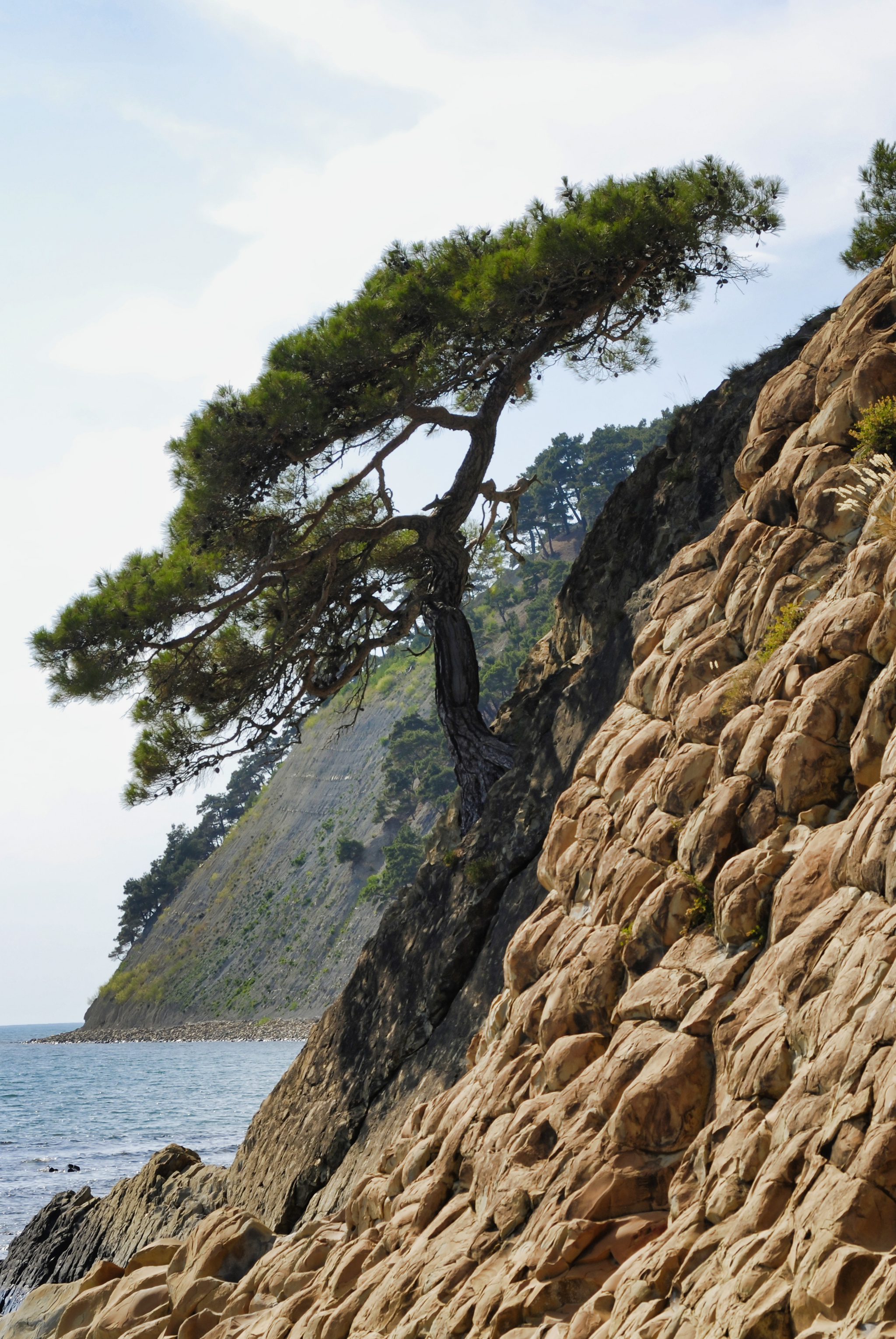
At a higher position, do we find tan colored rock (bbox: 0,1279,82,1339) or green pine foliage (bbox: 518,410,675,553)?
green pine foliage (bbox: 518,410,675,553)

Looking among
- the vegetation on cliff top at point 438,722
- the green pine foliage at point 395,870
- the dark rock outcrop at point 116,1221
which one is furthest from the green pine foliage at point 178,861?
the dark rock outcrop at point 116,1221

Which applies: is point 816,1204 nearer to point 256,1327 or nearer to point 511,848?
point 256,1327

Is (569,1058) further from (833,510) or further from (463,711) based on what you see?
(463,711)

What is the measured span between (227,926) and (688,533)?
203 ft

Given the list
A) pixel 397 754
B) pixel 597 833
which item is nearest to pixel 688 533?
pixel 597 833

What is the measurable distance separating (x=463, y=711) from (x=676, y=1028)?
796 centimetres

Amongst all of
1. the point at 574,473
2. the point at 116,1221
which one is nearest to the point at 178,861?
the point at 574,473

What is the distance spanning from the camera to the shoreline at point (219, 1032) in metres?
58.1

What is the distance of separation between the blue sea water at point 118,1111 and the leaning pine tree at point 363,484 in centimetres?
941

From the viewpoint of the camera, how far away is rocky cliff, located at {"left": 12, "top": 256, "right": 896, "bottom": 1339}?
14.2 ft

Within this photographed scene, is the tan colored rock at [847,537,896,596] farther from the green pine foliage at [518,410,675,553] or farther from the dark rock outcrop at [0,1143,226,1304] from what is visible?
the green pine foliage at [518,410,675,553]

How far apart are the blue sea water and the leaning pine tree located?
941 centimetres

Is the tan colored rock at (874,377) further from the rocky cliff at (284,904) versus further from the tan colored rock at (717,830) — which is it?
the rocky cliff at (284,904)

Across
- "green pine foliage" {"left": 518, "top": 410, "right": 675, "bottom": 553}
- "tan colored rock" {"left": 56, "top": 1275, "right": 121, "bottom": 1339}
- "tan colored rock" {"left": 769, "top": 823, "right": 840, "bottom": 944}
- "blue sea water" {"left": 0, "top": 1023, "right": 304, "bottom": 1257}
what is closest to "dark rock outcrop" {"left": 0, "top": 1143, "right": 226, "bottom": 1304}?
"tan colored rock" {"left": 56, "top": 1275, "right": 121, "bottom": 1339}
